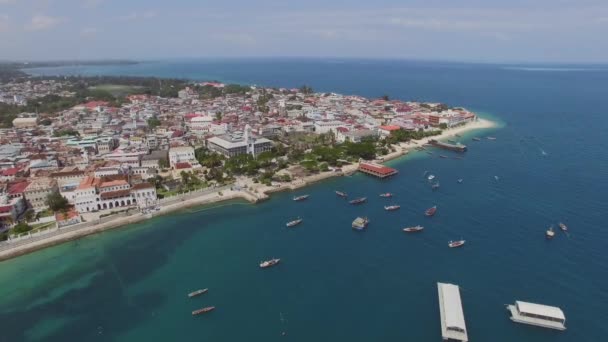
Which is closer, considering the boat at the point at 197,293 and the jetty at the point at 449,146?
the boat at the point at 197,293

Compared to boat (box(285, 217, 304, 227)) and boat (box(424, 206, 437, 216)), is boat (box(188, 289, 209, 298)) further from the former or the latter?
boat (box(424, 206, 437, 216))

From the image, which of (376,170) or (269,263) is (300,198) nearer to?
(376,170)

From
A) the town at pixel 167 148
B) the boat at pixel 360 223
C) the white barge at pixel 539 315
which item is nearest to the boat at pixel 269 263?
the boat at pixel 360 223

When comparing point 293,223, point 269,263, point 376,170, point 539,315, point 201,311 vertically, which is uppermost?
point 376,170

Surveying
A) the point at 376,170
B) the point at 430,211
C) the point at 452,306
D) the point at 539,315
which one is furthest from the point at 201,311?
the point at 376,170

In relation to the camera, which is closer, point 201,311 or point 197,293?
point 201,311

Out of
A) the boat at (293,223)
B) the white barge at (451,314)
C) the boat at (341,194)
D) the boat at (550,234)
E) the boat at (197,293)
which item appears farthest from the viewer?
the boat at (341,194)

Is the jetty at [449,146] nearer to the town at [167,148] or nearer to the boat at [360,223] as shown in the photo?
the town at [167,148]
